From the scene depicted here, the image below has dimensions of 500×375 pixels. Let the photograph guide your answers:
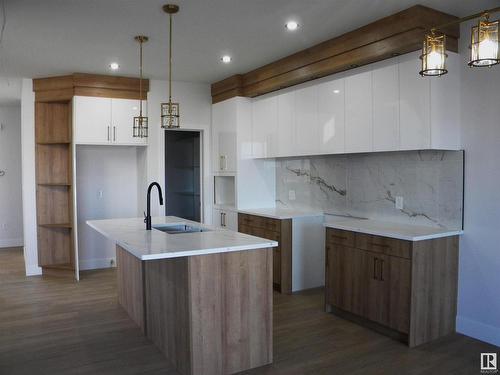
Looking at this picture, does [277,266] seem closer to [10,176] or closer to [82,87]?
[82,87]

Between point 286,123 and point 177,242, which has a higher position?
point 286,123

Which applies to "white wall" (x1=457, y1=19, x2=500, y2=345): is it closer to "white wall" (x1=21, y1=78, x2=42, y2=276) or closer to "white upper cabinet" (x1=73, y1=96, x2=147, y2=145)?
"white upper cabinet" (x1=73, y1=96, x2=147, y2=145)

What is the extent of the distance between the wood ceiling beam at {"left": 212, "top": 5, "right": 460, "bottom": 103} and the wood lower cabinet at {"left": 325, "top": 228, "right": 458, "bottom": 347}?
5.07 feet

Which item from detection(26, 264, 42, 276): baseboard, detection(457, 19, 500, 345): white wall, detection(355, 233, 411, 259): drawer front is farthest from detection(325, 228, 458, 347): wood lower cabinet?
detection(26, 264, 42, 276): baseboard

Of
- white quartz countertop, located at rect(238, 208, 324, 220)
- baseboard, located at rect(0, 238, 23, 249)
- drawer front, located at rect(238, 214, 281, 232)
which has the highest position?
white quartz countertop, located at rect(238, 208, 324, 220)

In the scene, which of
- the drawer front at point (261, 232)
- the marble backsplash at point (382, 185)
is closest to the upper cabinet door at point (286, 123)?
the marble backsplash at point (382, 185)

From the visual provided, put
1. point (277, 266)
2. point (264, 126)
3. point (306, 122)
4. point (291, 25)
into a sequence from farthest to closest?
point (264, 126) < point (277, 266) < point (306, 122) < point (291, 25)

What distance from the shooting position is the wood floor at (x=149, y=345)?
2965 mm

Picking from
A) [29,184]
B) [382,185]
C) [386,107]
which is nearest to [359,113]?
[386,107]

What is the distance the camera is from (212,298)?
2738 millimetres

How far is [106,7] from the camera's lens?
10.5 feet

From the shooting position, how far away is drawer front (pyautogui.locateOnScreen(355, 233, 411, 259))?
10.7ft

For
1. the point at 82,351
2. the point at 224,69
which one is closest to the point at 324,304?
the point at 82,351

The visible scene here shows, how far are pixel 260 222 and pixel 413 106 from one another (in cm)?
223
